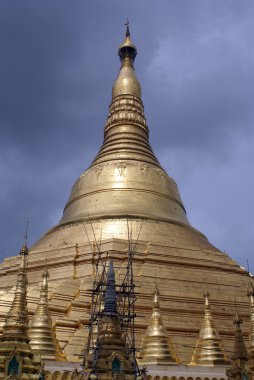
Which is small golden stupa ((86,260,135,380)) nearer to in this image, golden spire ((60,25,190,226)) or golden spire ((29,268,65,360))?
golden spire ((29,268,65,360))

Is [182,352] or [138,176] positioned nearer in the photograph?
[182,352]

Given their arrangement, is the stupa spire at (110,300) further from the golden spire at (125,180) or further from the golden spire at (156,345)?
the golden spire at (125,180)

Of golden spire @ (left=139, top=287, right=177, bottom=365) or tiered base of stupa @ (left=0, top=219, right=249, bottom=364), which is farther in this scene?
tiered base of stupa @ (left=0, top=219, right=249, bottom=364)

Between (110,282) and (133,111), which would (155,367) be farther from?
(133,111)

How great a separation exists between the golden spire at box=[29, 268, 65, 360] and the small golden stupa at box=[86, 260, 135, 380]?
2.08 meters

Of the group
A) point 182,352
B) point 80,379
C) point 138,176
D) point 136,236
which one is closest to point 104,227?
point 136,236

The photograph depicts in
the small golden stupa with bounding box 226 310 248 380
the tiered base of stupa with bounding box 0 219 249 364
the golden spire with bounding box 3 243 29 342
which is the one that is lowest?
the small golden stupa with bounding box 226 310 248 380

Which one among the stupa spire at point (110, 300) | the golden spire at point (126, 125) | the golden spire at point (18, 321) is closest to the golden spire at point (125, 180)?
the golden spire at point (126, 125)

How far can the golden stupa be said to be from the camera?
19.9 metres

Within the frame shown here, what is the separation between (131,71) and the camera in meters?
36.2

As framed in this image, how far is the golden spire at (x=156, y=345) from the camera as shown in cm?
1711

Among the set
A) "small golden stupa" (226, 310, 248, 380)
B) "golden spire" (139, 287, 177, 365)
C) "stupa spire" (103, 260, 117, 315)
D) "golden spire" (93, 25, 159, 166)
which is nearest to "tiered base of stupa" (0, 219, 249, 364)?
"golden spire" (139, 287, 177, 365)

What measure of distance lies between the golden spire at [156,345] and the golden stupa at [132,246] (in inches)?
35.7

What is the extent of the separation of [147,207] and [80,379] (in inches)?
572
